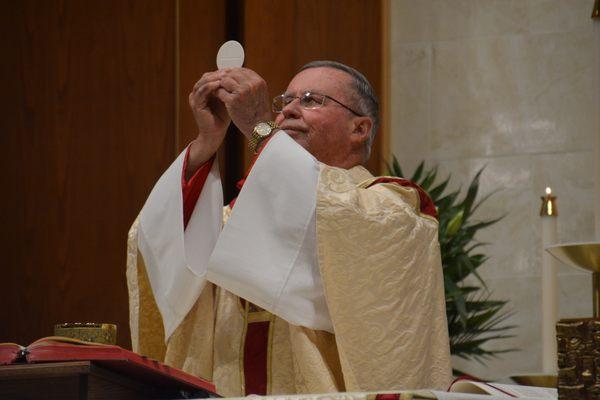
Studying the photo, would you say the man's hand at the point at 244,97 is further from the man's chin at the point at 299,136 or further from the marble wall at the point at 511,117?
the marble wall at the point at 511,117

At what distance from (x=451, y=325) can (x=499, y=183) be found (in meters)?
1.07

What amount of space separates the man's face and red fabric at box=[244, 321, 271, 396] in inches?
21.0

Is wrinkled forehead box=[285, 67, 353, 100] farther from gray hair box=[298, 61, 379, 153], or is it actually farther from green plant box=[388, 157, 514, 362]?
green plant box=[388, 157, 514, 362]

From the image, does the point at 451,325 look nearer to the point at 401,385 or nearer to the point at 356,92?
the point at 356,92

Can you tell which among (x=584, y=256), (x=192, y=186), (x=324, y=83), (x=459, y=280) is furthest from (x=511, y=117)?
(x=584, y=256)

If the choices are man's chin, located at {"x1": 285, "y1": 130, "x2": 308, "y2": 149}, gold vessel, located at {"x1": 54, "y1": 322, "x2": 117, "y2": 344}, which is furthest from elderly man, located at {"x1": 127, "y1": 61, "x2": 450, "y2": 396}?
gold vessel, located at {"x1": 54, "y1": 322, "x2": 117, "y2": 344}

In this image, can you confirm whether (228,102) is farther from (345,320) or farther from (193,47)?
(193,47)

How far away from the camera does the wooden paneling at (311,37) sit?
4.99 metres

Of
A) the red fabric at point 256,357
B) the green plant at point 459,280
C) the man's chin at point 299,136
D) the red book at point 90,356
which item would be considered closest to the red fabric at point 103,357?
the red book at point 90,356

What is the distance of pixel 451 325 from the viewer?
4.26m

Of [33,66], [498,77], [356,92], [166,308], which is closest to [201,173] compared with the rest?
[166,308]

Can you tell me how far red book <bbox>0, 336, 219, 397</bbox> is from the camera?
6.25 feet

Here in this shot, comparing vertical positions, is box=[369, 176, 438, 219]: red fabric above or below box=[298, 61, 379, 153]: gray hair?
below

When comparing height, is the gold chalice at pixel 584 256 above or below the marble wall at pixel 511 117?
below
